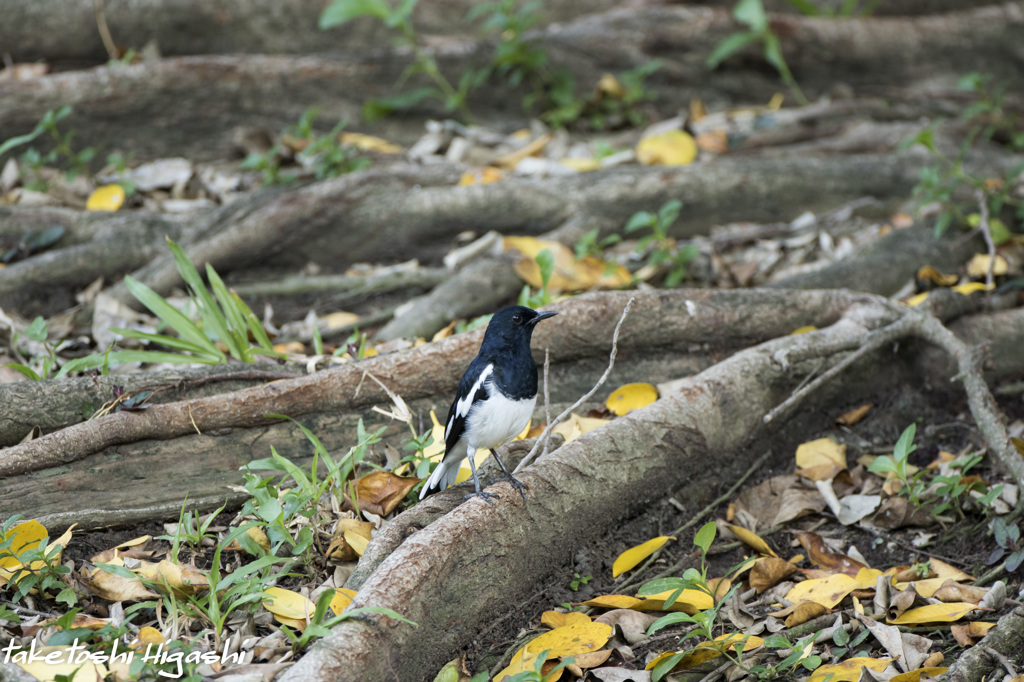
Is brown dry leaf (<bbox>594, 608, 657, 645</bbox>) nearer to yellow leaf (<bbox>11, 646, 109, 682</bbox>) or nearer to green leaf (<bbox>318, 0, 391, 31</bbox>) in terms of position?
yellow leaf (<bbox>11, 646, 109, 682</bbox>)

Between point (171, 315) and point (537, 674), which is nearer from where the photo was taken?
point (537, 674)

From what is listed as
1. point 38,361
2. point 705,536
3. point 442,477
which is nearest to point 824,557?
point 705,536

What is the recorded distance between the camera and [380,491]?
2809mm

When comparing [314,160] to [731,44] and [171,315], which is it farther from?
[731,44]

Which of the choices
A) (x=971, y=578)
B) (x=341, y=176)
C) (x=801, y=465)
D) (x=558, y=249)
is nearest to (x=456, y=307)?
(x=558, y=249)

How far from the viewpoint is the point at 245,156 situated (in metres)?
5.62

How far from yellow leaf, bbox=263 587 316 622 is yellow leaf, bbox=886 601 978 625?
5.92 feet

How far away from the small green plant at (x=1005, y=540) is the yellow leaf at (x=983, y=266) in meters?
2.08

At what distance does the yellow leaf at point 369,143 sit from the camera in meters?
5.62

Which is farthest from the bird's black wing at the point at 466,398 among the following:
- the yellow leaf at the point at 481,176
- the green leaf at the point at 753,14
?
the green leaf at the point at 753,14

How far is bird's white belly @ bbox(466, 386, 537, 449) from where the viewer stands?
267 centimetres

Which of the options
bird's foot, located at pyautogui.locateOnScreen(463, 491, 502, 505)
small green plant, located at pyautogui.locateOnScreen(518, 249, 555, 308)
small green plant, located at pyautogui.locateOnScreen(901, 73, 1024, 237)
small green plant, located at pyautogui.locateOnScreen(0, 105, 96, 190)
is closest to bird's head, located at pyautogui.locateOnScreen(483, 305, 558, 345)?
bird's foot, located at pyautogui.locateOnScreen(463, 491, 502, 505)

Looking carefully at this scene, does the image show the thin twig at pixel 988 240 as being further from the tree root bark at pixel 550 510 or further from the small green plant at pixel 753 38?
the small green plant at pixel 753 38

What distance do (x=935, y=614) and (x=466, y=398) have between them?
1629 millimetres
